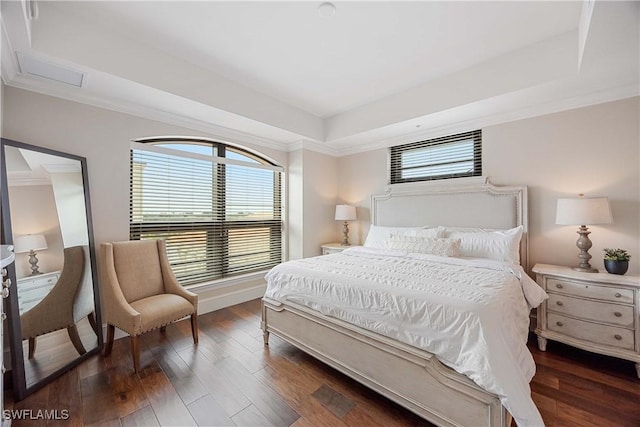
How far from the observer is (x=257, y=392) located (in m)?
1.85

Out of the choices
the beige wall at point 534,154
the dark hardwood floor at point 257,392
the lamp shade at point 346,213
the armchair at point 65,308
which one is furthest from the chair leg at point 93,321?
the lamp shade at point 346,213

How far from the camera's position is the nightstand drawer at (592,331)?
205 cm

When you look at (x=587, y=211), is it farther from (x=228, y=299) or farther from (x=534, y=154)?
(x=228, y=299)

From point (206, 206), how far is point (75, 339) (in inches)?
71.3

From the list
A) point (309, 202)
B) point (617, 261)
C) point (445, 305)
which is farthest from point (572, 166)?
point (309, 202)

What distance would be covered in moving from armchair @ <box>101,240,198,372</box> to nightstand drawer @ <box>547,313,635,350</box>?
11.1ft

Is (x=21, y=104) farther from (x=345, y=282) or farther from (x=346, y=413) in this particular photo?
(x=346, y=413)

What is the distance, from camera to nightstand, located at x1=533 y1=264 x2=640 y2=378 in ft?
6.68

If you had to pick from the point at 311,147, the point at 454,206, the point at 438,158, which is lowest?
the point at 454,206

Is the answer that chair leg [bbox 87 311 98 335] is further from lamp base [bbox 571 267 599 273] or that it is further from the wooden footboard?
lamp base [bbox 571 267 599 273]

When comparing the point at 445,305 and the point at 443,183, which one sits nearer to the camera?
the point at 445,305

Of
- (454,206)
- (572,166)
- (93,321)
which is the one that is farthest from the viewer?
(454,206)

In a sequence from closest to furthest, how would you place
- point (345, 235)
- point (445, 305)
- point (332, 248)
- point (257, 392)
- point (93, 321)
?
point (445, 305), point (257, 392), point (93, 321), point (332, 248), point (345, 235)

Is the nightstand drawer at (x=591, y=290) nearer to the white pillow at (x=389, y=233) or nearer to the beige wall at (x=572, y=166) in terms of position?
the beige wall at (x=572, y=166)
